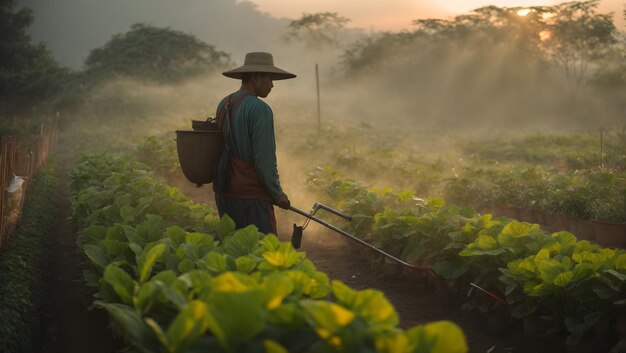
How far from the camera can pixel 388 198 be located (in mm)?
6969

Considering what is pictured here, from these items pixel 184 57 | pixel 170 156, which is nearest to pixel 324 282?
pixel 170 156

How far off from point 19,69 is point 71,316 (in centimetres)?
2924

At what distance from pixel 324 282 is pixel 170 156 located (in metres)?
10.8

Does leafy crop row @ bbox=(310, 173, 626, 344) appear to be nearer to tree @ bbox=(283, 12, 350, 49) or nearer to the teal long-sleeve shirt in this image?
the teal long-sleeve shirt

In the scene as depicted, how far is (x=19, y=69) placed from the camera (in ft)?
100

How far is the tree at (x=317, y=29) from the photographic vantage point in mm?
50062

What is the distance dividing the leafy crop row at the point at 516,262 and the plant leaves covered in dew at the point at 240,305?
1.57 meters

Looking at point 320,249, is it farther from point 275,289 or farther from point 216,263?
point 275,289

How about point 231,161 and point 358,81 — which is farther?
point 358,81

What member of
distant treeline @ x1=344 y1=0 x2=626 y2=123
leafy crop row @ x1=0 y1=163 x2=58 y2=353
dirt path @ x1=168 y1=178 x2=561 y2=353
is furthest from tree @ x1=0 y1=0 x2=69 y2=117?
dirt path @ x1=168 y1=178 x2=561 y2=353

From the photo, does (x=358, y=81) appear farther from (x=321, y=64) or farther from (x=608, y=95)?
(x=608, y=95)

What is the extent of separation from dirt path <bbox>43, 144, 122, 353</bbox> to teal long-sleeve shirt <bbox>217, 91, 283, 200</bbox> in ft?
4.59

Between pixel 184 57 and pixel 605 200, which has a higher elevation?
pixel 184 57

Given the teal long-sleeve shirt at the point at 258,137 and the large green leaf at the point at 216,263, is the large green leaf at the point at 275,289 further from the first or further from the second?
the teal long-sleeve shirt at the point at 258,137
